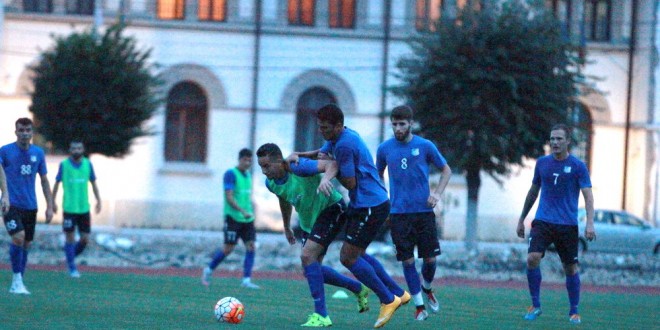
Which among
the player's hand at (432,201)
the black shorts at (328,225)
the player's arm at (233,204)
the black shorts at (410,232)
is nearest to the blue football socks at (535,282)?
the black shorts at (410,232)

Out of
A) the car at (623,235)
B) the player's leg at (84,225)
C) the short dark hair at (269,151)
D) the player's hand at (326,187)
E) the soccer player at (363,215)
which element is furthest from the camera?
the car at (623,235)

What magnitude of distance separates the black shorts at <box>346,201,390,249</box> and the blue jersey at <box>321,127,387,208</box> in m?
0.06

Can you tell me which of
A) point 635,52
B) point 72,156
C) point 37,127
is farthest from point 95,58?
point 635,52

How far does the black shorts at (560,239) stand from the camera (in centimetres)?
1325

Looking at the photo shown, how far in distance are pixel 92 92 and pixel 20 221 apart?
534 inches

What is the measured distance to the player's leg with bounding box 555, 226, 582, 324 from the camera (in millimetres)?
13242

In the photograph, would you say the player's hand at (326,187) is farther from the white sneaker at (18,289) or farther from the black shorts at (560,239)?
the white sneaker at (18,289)

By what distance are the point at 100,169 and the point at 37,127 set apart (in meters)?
9.22

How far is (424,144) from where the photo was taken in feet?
42.2

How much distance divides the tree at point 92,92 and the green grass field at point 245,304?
29.5 feet

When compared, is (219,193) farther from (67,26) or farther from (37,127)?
(37,127)

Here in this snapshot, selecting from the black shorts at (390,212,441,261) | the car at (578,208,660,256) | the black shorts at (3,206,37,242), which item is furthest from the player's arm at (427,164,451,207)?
the car at (578,208,660,256)

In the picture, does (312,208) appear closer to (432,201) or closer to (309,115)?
(432,201)

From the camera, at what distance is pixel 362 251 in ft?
37.7
